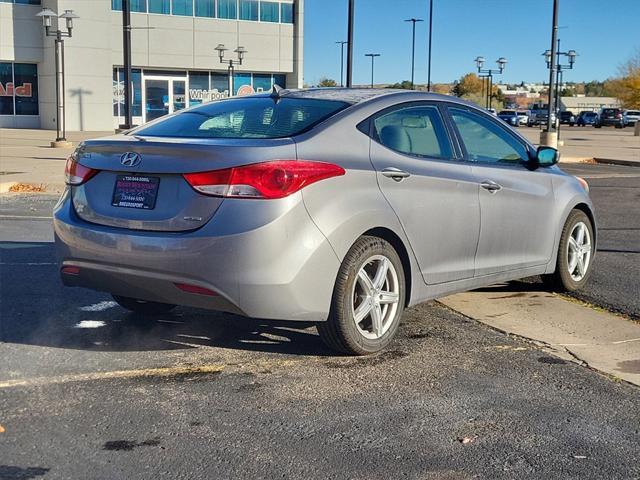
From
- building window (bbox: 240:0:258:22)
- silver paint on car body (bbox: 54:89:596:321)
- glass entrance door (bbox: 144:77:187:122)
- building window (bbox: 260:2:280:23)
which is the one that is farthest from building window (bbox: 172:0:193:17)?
silver paint on car body (bbox: 54:89:596:321)

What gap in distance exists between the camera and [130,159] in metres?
4.70

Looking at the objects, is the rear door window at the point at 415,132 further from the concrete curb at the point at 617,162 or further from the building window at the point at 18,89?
the building window at the point at 18,89

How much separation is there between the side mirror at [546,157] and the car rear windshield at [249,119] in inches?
75.1

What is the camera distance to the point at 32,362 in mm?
4766

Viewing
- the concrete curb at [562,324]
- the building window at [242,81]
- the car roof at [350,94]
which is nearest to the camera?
the concrete curb at [562,324]

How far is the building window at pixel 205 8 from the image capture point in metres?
48.9

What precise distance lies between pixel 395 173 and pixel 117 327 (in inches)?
85.1

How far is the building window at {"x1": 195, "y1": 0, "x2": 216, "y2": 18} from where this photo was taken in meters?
48.9

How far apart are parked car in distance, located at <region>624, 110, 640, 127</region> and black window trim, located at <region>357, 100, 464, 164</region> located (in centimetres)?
7739

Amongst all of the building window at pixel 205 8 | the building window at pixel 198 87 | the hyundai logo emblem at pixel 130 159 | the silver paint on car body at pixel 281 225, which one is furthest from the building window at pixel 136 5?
the hyundai logo emblem at pixel 130 159

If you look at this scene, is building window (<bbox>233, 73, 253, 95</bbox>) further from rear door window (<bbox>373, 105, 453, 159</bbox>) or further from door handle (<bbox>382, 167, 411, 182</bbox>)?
door handle (<bbox>382, 167, 411, 182</bbox>)

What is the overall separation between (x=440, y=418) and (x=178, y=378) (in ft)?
4.82

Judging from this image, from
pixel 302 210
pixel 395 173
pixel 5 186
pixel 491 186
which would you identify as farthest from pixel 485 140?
pixel 5 186

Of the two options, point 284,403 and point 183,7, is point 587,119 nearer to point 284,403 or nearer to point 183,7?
point 183,7
